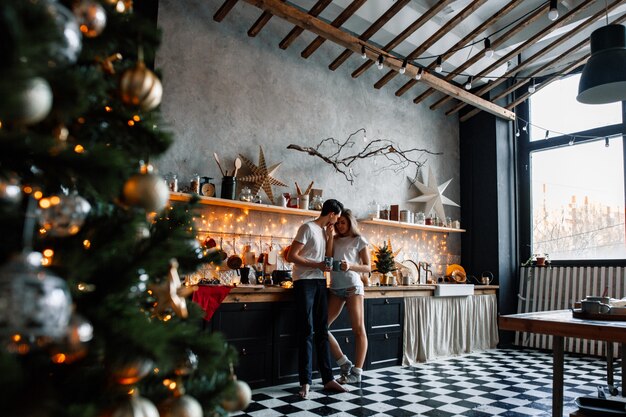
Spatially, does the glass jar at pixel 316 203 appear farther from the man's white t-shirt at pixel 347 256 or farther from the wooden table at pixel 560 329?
the wooden table at pixel 560 329

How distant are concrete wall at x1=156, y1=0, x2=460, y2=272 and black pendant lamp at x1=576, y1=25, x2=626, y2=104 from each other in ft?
10.5

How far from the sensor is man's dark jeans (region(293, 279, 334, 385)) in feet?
13.5

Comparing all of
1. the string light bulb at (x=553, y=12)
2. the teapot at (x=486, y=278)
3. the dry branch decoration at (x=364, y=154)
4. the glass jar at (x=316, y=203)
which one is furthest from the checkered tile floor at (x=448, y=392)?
the string light bulb at (x=553, y=12)

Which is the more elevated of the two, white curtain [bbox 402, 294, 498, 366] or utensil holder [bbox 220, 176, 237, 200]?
utensil holder [bbox 220, 176, 237, 200]

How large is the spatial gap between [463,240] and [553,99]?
2.62 metres

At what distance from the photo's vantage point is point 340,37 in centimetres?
547

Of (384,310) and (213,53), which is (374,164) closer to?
(384,310)

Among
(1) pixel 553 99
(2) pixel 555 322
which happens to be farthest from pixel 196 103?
(1) pixel 553 99

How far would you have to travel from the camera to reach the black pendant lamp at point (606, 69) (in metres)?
3.21

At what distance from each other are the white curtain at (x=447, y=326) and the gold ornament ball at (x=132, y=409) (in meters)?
5.07

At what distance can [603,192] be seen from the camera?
689 cm

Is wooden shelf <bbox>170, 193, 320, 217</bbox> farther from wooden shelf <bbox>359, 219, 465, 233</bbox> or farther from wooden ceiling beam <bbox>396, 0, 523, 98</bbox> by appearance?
wooden ceiling beam <bbox>396, 0, 523, 98</bbox>

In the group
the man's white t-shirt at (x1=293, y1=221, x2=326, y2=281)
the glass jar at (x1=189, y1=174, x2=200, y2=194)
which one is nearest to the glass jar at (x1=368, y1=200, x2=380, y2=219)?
the man's white t-shirt at (x1=293, y1=221, x2=326, y2=281)

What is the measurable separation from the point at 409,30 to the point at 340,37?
0.89m
